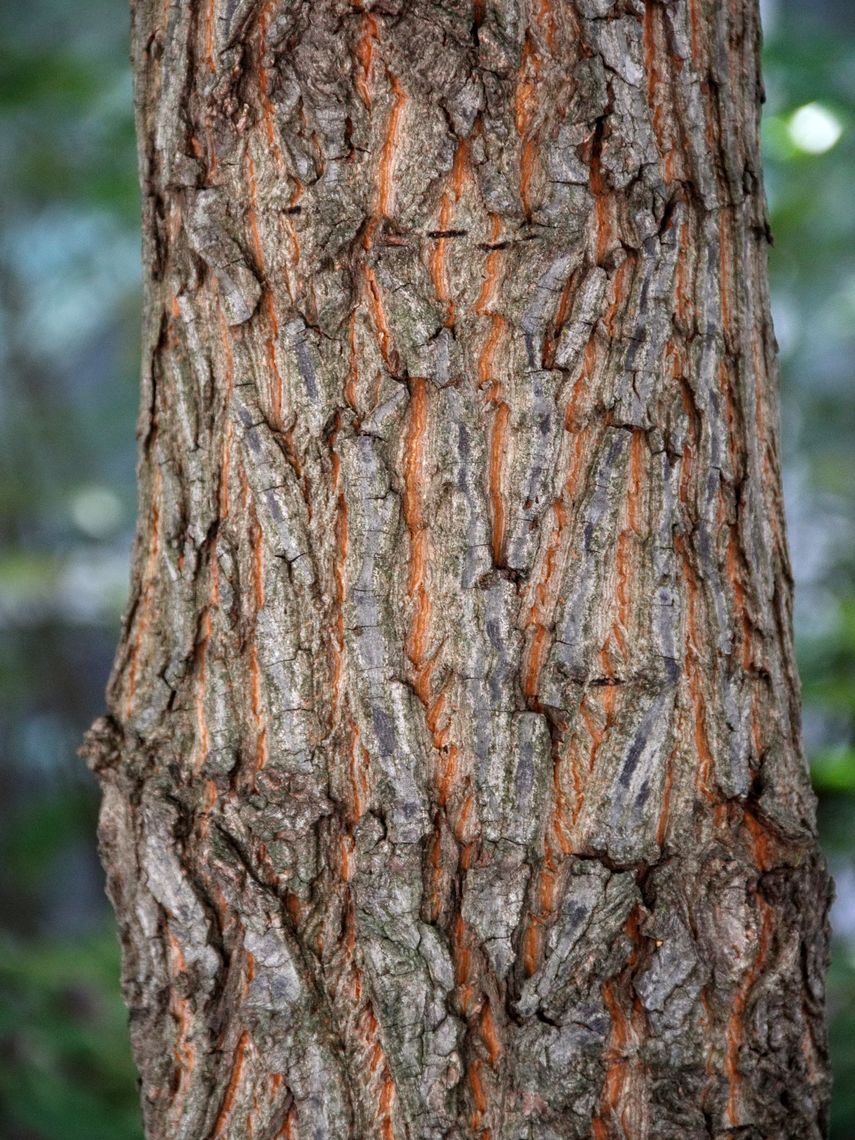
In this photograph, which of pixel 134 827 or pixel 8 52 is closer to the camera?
pixel 134 827

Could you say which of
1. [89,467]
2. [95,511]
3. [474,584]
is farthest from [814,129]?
[89,467]

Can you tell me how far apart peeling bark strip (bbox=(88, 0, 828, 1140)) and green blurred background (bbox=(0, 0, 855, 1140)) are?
1087 mm

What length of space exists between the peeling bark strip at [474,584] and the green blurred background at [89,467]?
3.57 ft

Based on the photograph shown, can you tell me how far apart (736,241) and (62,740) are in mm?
3662

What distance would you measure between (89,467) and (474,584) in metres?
3.80

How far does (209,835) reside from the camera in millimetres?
1041

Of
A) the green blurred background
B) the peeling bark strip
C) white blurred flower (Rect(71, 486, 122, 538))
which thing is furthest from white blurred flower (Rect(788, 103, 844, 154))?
white blurred flower (Rect(71, 486, 122, 538))

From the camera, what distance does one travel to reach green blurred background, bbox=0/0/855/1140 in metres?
2.18

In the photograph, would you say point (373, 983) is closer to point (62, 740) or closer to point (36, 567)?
point (36, 567)

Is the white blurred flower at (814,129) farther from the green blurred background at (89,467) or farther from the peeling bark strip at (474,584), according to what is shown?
the peeling bark strip at (474,584)

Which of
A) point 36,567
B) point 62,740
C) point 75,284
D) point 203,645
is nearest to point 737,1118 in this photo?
point 203,645

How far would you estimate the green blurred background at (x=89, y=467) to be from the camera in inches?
85.8

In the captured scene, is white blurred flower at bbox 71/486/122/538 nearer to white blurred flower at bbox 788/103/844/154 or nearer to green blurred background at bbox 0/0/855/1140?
green blurred background at bbox 0/0/855/1140

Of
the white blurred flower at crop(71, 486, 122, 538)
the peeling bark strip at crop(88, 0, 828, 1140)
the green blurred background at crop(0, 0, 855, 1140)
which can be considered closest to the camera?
the peeling bark strip at crop(88, 0, 828, 1140)
